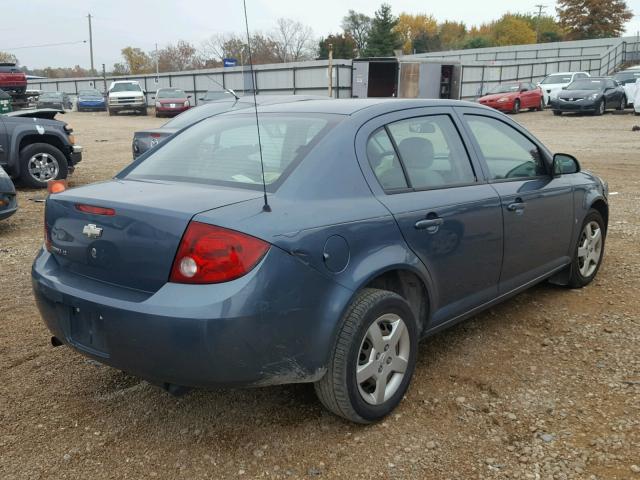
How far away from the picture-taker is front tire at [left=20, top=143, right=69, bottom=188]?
31.5 ft

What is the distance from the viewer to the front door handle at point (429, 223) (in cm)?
304

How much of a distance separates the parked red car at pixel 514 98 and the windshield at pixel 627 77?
12.4 ft

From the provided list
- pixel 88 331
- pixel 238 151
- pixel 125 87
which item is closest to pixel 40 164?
pixel 238 151

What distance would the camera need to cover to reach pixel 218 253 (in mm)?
2420

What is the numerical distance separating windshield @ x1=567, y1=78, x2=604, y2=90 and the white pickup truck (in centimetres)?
2362

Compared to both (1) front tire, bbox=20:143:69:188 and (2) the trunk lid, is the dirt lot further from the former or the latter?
(1) front tire, bbox=20:143:69:188

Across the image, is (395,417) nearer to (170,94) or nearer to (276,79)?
(170,94)

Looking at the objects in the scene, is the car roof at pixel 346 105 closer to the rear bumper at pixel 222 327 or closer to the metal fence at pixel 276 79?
the rear bumper at pixel 222 327

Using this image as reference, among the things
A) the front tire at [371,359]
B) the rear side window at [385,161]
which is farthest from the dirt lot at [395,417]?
the rear side window at [385,161]

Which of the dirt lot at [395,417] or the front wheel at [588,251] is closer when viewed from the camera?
the dirt lot at [395,417]

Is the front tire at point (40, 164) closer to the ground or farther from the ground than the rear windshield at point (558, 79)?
closer to the ground

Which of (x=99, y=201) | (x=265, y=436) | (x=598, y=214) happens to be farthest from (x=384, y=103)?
(x=598, y=214)

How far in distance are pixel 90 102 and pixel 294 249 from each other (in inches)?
1645

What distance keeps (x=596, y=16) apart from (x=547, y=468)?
73.7 m
